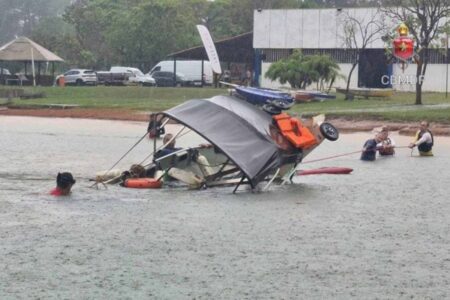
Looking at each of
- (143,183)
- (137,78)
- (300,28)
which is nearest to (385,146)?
(143,183)

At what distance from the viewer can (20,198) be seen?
1947 centimetres

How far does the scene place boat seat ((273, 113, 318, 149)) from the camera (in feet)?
69.9

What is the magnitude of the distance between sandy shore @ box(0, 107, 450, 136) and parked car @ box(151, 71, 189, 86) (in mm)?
21129

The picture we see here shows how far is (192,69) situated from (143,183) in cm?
5298

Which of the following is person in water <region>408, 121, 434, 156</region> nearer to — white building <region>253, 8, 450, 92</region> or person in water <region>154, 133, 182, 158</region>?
person in water <region>154, 133, 182, 158</region>

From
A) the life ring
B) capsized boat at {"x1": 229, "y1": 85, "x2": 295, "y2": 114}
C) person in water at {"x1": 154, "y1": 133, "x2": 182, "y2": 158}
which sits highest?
capsized boat at {"x1": 229, "y1": 85, "x2": 295, "y2": 114}

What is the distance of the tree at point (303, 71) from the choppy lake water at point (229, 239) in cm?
2790

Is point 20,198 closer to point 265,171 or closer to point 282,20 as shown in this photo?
point 265,171

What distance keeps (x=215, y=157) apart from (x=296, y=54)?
34.0 m

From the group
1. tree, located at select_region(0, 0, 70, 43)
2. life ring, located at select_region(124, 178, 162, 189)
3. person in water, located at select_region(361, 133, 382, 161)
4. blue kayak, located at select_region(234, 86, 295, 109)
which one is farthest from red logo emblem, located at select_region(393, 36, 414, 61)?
tree, located at select_region(0, 0, 70, 43)

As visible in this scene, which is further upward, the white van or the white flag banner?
the white flag banner

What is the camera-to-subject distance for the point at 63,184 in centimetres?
1972

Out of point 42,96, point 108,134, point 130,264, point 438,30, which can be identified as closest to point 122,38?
point 42,96

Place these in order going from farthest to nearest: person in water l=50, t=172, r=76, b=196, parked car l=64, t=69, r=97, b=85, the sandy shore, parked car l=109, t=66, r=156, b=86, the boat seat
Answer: parked car l=64, t=69, r=97, b=85 < parked car l=109, t=66, r=156, b=86 < the sandy shore < the boat seat < person in water l=50, t=172, r=76, b=196
